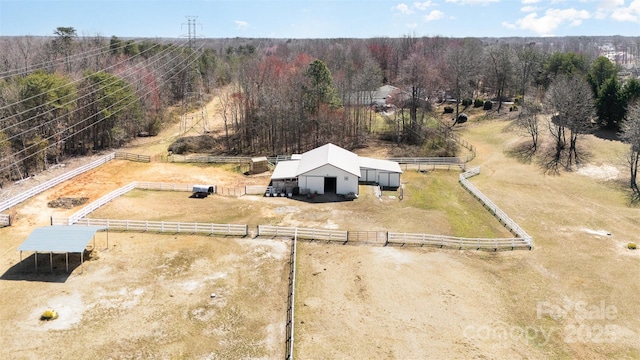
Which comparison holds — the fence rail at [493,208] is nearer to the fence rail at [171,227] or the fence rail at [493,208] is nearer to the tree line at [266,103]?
the tree line at [266,103]

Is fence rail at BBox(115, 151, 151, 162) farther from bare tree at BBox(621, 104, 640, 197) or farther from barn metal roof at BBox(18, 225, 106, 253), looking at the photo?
bare tree at BBox(621, 104, 640, 197)

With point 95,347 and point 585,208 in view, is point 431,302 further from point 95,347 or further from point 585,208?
point 585,208

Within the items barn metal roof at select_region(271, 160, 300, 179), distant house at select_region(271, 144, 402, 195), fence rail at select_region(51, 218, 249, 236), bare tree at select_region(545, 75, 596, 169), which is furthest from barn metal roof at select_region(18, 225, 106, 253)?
bare tree at select_region(545, 75, 596, 169)

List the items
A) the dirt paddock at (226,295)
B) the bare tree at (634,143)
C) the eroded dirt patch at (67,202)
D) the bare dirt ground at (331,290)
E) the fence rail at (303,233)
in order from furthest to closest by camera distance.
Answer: the bare tree at (634,143)
the eroded dirt patch at (67,202)
the fence rail at (303,233)
the bare dirt ground at (331,290)
the dirt paddock at (226,295)

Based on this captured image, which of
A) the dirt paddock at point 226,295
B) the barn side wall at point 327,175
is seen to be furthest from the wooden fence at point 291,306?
the barn side wall at point 327,175

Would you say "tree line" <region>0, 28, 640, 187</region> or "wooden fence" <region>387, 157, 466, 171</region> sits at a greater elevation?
"tree line" <region>0, 28, 640, 187</region>

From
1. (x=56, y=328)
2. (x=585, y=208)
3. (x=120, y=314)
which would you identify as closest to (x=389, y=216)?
(x=585, y=208)
